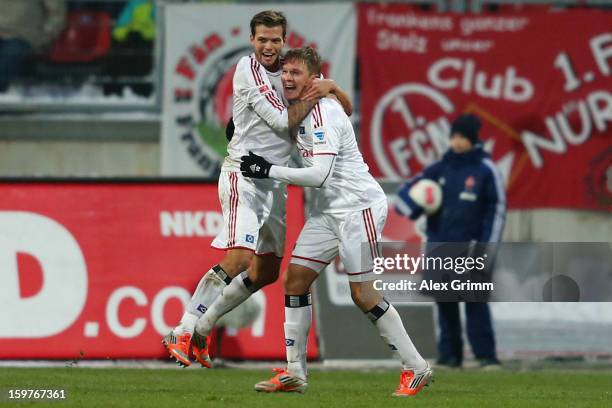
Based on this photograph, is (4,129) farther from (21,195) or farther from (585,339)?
(585,339)

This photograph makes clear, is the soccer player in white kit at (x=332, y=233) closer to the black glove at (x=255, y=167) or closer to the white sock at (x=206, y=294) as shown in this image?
the black glove at (x=255, y=167)

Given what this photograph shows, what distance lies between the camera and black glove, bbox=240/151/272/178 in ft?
29.8

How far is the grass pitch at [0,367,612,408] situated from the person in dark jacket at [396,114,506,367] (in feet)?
1.62

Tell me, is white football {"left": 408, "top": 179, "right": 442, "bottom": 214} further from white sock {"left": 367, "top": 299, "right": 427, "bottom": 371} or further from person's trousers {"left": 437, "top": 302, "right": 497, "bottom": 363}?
white sock {"left": 367, "top": 299, "right": 427, "bottom": 371}

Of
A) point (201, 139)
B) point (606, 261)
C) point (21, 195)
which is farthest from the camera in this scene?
point (201, 139)

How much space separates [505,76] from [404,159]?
4.97 feet

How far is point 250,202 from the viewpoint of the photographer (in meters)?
9.75

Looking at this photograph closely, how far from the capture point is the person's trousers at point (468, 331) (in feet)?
40.6

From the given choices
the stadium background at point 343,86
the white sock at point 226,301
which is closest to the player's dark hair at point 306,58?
the white sock at point 226,301

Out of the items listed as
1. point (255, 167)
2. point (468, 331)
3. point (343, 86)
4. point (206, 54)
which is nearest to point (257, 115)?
point (255, 167)

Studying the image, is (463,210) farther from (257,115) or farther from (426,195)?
(257,115)

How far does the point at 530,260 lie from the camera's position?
13.0 m

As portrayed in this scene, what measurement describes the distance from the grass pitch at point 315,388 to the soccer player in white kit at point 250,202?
1.52 feet

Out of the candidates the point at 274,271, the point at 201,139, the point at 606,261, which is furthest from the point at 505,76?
the point at 274,271
